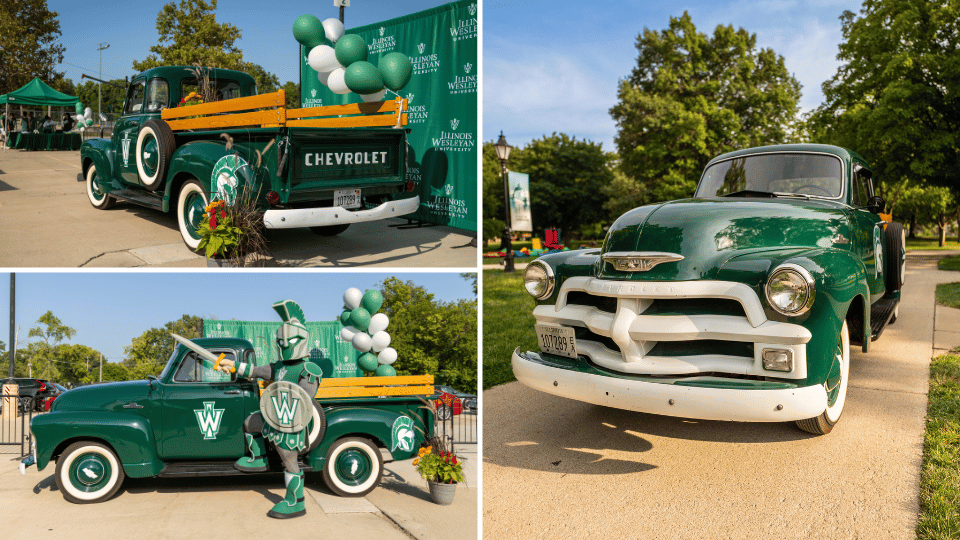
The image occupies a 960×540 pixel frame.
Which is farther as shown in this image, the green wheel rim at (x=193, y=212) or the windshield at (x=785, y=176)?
the green wheel rim at (x=193, y=212)

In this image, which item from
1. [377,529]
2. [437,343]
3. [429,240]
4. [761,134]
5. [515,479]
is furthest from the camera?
[761,134]

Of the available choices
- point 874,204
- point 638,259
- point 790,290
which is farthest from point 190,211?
point 874,204

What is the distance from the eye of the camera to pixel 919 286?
13.0m

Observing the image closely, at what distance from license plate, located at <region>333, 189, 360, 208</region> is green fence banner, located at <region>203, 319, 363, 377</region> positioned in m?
4.20

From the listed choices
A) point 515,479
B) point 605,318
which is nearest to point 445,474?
point 515,479

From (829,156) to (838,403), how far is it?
2.39 metres

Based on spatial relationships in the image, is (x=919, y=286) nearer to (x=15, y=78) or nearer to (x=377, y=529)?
(x=377, y=529)

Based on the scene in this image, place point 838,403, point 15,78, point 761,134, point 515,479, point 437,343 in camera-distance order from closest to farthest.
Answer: point 515,479 < point 838,403 < point 437,343 < point 15,78 < point 761,134

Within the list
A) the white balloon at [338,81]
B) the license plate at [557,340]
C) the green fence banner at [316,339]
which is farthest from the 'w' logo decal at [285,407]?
the green fence banner at [316,339]

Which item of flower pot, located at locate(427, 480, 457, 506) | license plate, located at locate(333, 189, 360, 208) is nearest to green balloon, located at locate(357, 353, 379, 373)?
license plate, located at locate(333, 189, 360, 208)

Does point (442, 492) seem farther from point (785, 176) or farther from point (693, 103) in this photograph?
point (693, 103)

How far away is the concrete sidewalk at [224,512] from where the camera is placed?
14.6 feet

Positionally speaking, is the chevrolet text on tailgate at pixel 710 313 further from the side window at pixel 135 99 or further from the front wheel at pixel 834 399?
the side window at pixel 135 99

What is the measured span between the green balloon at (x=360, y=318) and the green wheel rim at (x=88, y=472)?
3579 millimetres
